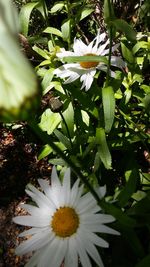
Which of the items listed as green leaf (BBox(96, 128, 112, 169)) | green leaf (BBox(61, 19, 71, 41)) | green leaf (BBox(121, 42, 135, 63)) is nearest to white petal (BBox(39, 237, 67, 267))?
green leaf (BBox(96, 128, 112, 169))

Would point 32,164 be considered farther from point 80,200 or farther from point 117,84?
point 80,200

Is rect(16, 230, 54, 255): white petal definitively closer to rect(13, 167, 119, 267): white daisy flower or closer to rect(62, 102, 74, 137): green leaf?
rect(13, 167, 119, 267): white daisy flower

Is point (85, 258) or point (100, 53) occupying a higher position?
point (100, 53)

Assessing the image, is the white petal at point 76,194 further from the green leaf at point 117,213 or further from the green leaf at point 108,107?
the green leaf at point 108,107

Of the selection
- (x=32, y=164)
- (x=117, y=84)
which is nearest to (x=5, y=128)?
(x=32, y=164)

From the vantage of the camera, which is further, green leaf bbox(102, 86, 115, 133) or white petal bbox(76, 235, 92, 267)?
green leaf bbox(102, 86, 115, 133)

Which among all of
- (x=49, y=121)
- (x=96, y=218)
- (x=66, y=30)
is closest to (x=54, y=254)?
(x=96, y=218)

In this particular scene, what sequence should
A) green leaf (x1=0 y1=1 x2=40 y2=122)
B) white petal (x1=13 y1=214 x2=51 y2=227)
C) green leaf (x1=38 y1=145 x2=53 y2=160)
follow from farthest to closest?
green leaf (x1=38 y1=145 x2=53 y2=160) → white petal (x1=13 y1=214 x2=51 y2=227) → green leaf (x1=0 y1=1 x2=40 y2=122)
